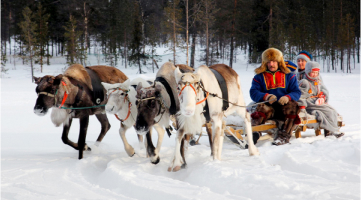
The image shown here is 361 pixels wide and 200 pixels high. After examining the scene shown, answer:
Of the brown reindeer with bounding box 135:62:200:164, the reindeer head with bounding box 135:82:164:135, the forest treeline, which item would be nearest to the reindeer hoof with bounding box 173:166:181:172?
the brown reindeer with bounding box 135:62:200:164

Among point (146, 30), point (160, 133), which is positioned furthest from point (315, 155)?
point (146, 30)

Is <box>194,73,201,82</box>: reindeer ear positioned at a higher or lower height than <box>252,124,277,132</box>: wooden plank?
higher

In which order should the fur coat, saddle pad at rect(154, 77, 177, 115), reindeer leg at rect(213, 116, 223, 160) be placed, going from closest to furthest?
reindeer leg at rect(213, 116, 223, 160) < saddle pad at rect(154, 77, 177, 115) < the fur coat

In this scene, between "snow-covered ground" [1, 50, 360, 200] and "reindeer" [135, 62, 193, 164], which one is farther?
"reindeer" [135, 62, 193, 164]

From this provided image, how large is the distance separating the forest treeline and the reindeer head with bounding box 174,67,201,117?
23.2m

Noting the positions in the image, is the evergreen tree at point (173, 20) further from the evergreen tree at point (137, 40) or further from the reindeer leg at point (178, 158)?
the reindeer leg at point (178, 158)

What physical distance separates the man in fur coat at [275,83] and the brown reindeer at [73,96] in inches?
112

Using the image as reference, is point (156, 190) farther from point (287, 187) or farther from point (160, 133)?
point (160, 133)

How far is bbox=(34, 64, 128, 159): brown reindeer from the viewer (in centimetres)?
504

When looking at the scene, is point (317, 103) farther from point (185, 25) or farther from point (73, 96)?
point (185, 25)

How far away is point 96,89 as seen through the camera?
19.0 feet

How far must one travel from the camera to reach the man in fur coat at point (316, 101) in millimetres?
6398

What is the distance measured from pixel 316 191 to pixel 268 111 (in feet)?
10.2

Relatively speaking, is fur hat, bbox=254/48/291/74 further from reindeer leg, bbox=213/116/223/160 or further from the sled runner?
reindeer leg, bbox=213/116/223/160
